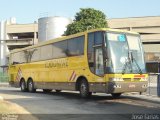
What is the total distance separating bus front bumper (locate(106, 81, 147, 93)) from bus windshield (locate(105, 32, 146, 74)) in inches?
21.7

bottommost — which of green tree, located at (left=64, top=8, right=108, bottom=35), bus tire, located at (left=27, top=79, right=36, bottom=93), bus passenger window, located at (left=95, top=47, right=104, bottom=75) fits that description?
bus tire, located at (left=27, top=79, right=36, bottom=93)

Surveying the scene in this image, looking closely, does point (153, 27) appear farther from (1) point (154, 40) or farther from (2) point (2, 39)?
(2) point (2, 39)

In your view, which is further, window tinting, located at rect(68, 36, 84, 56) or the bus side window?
window tinting, located at rect(68, 36, 84, 56)

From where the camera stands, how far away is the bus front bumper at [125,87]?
19719 millimetres

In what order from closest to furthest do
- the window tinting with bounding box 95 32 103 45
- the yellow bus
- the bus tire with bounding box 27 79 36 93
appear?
the yellow bus < the window tinting with bounding box 95 32 103 45 < the bus tire with bounding box 27 79 36 93

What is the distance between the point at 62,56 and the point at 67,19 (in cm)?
6471

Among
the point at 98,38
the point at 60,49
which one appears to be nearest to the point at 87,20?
the point at 60,49

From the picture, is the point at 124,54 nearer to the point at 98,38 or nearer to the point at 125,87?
the point at 98,38

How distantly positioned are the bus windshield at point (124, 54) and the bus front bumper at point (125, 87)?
0.55 meters

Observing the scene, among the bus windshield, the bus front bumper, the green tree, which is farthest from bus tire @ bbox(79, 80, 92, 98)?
the green tree

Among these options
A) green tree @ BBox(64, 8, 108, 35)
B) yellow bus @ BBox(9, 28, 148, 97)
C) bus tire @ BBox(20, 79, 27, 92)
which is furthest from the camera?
green tree @ BBox(64, 8, 108, 35)

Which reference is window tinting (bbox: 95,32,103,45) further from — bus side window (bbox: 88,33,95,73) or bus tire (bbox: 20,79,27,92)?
bus tire (bbox: 20,79,27,92)

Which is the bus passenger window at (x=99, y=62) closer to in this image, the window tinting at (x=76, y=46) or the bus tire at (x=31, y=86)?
the window tinting at (x=76, y=46)

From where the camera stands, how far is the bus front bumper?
1972 centimetres
